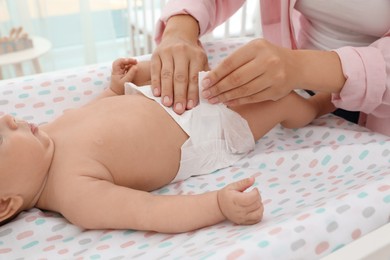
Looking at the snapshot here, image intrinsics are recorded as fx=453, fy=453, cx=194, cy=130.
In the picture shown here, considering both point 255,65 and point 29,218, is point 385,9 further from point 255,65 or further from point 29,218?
point 29,218

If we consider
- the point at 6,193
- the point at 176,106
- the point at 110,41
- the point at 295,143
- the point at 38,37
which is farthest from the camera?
the point at 110,41

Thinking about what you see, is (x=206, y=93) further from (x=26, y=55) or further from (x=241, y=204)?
(x=26, y=55)

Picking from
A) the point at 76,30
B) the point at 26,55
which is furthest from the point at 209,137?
the point at 76,30

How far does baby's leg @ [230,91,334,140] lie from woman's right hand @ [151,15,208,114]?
0.36ft

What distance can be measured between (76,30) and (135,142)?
5.95 feet

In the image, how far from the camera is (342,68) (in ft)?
2.98

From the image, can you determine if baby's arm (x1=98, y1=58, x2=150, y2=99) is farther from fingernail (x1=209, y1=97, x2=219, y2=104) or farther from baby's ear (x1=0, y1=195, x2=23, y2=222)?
baby's ear (x1=0, y1=195, x2=23, y2=222)

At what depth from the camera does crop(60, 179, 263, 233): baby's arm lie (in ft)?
2.43

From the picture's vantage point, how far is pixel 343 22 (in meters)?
1.05

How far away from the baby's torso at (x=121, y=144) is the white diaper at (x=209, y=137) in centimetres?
2

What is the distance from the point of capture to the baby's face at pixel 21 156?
0.82 m

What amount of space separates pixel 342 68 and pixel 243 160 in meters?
0.30

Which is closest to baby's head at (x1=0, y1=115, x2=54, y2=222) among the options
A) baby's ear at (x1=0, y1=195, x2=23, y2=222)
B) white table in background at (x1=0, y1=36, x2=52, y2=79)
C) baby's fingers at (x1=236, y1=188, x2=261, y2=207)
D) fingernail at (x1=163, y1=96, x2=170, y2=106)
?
baby's ear at (x1=0, y1=195, x2=23, y2=222)

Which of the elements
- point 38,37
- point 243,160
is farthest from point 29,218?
point 38,37
